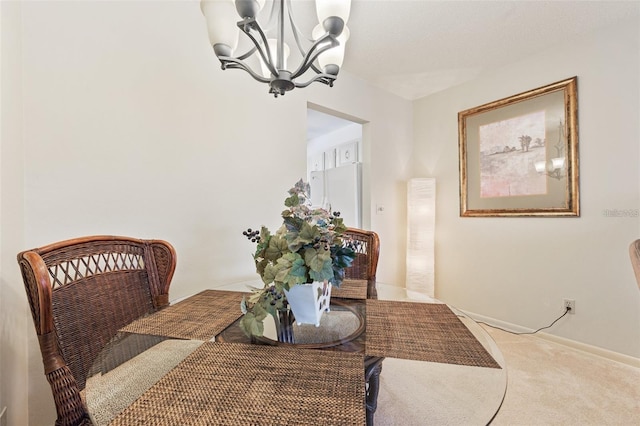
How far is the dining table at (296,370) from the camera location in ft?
1.70

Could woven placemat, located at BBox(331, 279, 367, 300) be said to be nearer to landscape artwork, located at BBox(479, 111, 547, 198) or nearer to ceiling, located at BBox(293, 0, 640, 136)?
ceiling, located at BBox(293, 0, 640, 136)

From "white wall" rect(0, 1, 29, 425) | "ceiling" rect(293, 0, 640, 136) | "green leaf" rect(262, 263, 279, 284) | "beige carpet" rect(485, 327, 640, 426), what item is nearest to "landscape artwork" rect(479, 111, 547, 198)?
"ceiling" rect(293, 0, 640, 136)

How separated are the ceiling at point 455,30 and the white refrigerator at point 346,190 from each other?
0.99 meters

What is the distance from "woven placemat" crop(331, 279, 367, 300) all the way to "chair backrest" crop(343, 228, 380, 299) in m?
0.24

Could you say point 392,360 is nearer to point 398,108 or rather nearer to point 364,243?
point 364,243

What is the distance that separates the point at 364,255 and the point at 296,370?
1141 millimetres

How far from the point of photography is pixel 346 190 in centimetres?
306

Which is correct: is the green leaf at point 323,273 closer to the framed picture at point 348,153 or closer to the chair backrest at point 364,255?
the chair backrest at point 364,255

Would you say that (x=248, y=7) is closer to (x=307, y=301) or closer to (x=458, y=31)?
(x=307, y=301)

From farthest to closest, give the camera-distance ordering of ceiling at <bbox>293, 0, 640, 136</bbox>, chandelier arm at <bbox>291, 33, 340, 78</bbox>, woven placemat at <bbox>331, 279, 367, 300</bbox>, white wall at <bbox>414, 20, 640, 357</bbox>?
1. white wall at <bbox>414, 20, 640, 357</bbox>
2. ceiling at <bbox>293, 0, 640, 136</bbox>
3. woven placemat at <bbox>331, 279, 367, 300</bbox>
4. chandelier arm at <bbox>291, 33, 340, 78</bbox>

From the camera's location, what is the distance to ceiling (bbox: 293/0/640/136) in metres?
1.81

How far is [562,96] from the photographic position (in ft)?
7.23

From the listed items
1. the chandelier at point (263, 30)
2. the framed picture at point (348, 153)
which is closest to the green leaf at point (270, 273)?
the chandelier at point (263, 30)

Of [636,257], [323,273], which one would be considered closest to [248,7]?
[323,273]
